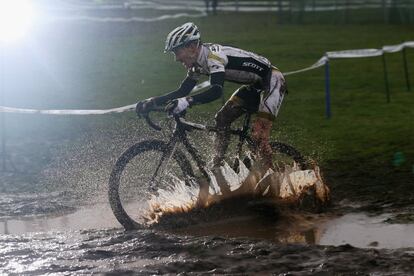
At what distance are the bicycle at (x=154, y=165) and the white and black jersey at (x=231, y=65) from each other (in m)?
0.47

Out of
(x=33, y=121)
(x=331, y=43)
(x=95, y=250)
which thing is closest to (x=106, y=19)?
(x=331, y=43)

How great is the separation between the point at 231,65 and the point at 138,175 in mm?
1414

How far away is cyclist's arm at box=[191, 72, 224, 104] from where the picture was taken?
8.41m

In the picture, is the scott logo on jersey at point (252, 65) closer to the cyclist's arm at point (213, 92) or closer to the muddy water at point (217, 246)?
the cyclist's arm at point (213, 92)

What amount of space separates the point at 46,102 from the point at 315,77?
7.28 m

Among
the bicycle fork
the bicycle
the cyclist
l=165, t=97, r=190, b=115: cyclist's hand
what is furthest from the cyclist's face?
the bicycle fork

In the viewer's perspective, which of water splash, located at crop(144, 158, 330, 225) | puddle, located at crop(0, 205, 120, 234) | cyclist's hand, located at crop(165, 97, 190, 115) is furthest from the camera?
puddle, located at crop(0, 205, 120, 234)

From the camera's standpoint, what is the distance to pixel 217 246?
7512 millimetres

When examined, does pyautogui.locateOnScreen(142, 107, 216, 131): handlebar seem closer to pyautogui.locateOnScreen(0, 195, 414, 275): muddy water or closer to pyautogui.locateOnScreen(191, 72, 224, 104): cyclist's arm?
pyautogui.locateOnScreen(191, 72, 224, 104): cyclist's arm

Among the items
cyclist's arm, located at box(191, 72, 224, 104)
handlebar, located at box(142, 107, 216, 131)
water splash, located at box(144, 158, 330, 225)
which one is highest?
cyclist's arm, located at box(191, 72, 224, 104)

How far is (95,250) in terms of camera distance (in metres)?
7.58

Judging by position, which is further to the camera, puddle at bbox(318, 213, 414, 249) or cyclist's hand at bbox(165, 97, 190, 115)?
cyclist's hand at bbox(165, 97, 190, 115)

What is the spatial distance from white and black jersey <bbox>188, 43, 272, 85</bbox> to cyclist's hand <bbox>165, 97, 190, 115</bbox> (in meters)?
0.38

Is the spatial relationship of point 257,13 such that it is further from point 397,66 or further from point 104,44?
point 397,66
